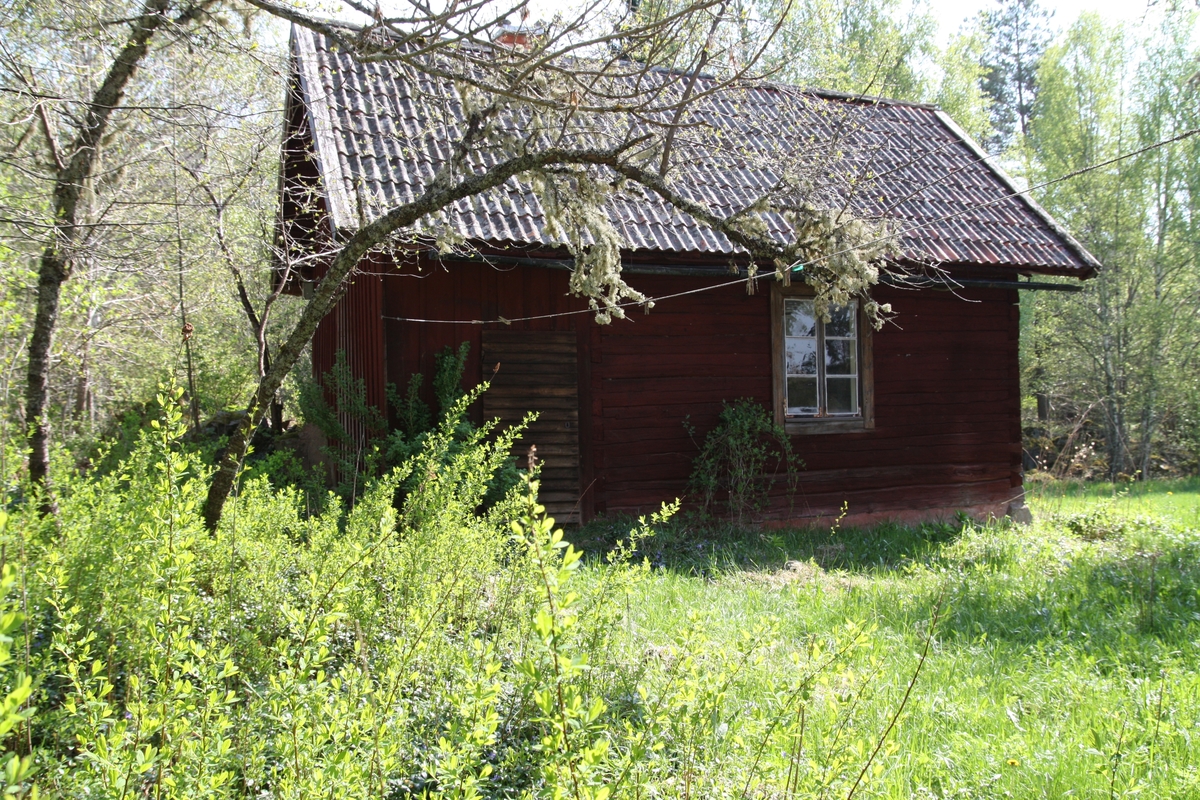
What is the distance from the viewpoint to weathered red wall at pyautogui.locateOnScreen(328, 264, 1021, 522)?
25.3 ft

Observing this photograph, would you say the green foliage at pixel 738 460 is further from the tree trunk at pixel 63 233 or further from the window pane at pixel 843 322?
the tree trunk at pixel 63 233

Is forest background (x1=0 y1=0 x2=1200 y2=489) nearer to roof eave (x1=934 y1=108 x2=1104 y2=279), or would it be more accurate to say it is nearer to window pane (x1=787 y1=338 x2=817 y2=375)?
roof eave (x1=934 y1=108 x2=1104 y2=279)

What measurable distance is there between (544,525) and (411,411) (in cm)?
570

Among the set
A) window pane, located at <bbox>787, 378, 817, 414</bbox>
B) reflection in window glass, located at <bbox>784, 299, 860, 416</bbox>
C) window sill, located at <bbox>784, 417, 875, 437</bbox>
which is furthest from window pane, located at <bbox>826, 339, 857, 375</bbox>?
window sill, located at <bbox>784, 417, 875, 437</bbox>

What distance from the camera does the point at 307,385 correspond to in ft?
26.8

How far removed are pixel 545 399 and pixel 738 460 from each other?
7.02 feet

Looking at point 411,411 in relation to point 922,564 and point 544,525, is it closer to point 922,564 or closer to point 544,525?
point 922,564

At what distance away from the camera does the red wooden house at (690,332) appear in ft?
24.7

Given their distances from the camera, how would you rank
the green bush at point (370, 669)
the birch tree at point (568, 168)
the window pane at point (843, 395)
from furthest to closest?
the window pane at point (843, 395)
the birch tree at point (568, 168)
the green bush at point (370, 669)

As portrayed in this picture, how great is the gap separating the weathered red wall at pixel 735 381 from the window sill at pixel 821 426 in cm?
10

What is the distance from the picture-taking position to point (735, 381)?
8852 mm

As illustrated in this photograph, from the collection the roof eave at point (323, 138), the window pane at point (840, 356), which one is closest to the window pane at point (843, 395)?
the window pane at point (840, 356)

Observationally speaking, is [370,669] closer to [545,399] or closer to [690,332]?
[545,399]

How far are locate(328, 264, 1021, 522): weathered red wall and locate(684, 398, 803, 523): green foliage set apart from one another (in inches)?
7.2
